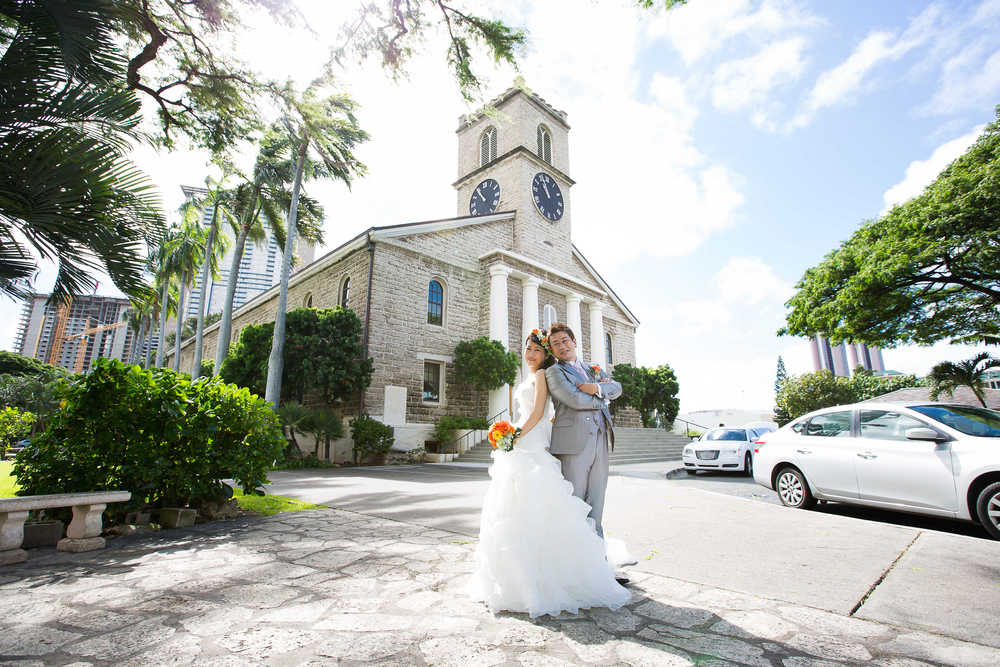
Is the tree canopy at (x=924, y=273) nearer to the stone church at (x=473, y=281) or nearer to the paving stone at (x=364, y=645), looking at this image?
the stone church at (x=473, y=281)

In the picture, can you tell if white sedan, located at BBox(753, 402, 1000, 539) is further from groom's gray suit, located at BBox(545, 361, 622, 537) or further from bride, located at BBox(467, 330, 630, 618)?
bride, located at BBox(467, 330, 630, 618)

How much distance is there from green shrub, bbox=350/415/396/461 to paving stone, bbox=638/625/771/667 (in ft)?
44.4

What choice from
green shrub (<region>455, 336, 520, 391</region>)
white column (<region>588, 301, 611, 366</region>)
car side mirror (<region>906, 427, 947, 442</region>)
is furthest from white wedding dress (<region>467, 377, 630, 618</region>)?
white column (<region>588, 301, 611, 366</region>)

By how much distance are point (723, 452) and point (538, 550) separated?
11276mm

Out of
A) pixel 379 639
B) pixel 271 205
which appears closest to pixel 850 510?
pixel 379 639

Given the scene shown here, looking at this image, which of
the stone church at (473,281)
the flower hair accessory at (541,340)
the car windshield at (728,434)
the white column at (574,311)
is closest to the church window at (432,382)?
the stone church at (473,281)

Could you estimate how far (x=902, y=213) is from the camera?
12.6 m

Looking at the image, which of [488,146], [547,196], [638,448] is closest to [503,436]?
[638,448]

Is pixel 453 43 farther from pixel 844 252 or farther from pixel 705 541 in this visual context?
pixel 844 252

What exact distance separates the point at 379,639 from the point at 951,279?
1635 cm

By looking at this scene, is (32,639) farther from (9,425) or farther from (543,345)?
(9,425)

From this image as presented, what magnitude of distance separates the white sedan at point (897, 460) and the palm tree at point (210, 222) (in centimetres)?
1884

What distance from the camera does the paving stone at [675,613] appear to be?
257cm

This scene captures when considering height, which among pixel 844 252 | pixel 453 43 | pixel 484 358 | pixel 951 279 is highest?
pixel 453 43
